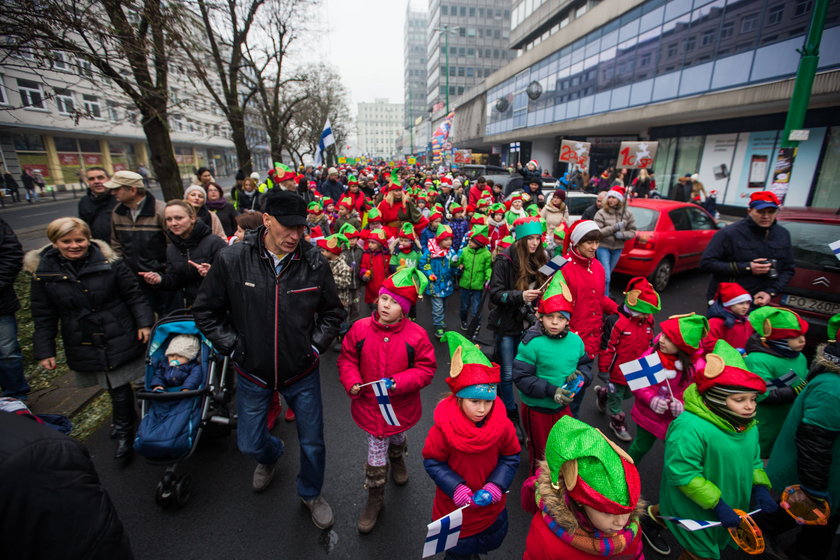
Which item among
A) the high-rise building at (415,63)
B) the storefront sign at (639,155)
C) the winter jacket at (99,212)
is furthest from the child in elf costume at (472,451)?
the high-rise building at (415,63)

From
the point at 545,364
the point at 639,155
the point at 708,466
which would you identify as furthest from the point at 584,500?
the point at 639,155

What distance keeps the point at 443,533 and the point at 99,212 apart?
199 inches

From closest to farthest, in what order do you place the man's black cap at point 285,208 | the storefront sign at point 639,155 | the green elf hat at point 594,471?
the green elf hat at point 594,471, the man's black cap at point 285,208, the storefront sign at point 639,155

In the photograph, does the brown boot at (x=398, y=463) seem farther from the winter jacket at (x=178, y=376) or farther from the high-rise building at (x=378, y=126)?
the high-rise building at (x=378, y=126)

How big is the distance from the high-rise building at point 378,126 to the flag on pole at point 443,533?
508ft

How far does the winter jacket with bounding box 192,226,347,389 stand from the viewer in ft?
7.92

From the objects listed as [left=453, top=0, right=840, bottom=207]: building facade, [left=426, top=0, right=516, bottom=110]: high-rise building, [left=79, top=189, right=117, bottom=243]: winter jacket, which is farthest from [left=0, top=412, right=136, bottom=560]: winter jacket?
[left=426, top=0, right=516, bottom=110]: high-rise building

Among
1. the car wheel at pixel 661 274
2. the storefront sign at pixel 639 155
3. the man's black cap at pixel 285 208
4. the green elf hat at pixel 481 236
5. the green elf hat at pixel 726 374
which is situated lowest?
the car wheel at pixel 661 274

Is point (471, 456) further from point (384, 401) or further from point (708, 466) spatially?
point (708, 466)

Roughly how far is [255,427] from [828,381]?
3497 mm

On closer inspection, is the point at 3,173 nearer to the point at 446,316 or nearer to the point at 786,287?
the point at 446,316

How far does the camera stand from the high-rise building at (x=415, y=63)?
378 ft

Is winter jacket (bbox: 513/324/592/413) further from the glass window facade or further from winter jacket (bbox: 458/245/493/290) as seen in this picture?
the glass window facade

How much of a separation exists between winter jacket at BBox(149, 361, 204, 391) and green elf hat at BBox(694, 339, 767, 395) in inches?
136
